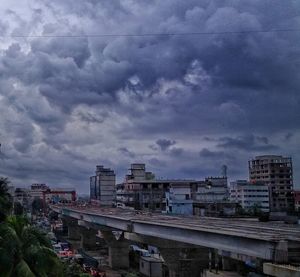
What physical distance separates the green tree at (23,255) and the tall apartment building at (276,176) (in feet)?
384

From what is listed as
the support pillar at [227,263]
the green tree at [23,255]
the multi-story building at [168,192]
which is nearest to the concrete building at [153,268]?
the support pillar at [227,263]

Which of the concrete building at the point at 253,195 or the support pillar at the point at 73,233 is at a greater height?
the concrete building at the point at 253,195

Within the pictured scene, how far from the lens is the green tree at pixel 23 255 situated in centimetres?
1817

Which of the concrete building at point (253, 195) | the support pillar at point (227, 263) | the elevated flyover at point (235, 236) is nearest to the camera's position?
the elevated flyover at point (235, 236)

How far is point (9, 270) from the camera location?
18.2 metres

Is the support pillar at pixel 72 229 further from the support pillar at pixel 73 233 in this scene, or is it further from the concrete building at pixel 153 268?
the concrete building at pixel 153 268

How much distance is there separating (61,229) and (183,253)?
86049 millimetres

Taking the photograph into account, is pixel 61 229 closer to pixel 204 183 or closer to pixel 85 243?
pixel 85 243

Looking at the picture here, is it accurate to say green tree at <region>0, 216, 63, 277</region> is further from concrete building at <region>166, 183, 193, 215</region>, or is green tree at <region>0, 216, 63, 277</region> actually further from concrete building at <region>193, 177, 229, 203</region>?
concrete building at <region>193, 177, 229, 203</region>

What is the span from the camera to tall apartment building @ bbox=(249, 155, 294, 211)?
444ft

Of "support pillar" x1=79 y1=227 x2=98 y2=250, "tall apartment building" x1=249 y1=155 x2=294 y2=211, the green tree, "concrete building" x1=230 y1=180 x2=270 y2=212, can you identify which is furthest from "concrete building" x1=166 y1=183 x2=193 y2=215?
the green tree

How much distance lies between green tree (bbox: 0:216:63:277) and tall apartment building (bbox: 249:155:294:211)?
117052 millimetres

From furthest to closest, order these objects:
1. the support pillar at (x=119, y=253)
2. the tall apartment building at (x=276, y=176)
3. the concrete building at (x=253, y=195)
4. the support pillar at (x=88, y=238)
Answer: the tall apartment building at (x=276, y=176) → the concrete building at (x=253, y=195) → the support pillar at (x=88, y=238) → the support pillar at (x=119, y=253)

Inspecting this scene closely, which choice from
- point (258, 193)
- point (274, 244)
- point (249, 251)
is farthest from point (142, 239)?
point (258, 193)
